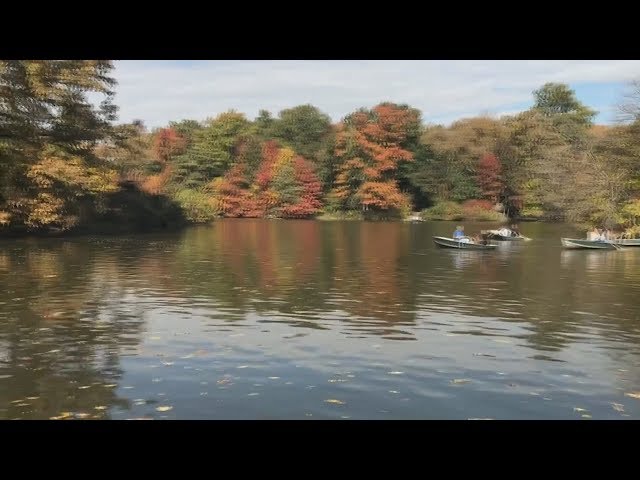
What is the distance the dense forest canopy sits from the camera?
36.4 metres

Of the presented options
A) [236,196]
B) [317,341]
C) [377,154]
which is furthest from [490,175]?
[317,341]

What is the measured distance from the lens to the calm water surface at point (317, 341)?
7.88 m

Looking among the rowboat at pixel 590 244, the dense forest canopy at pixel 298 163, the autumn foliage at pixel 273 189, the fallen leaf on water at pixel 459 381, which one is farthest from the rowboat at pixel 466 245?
the autumn foliage at pixel 273 189

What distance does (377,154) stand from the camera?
227 feet

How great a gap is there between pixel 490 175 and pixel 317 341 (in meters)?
57.8

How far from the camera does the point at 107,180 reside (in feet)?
133

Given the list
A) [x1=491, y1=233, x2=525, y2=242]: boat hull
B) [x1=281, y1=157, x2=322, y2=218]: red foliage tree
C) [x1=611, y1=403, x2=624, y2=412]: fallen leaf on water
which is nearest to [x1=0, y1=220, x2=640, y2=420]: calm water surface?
[x1=611, y1=403, x2=624, y2=412]: fallen leaf on water

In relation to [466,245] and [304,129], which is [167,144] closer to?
[304,129]

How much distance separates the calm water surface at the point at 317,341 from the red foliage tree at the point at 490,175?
4224 centimetres

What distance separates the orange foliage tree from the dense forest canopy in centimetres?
15

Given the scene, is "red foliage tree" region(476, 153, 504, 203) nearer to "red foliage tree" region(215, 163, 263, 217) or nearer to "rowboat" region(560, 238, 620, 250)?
"red foliage tree" region(215, 163, 263, 217)

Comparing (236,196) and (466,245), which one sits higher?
(236,196)
